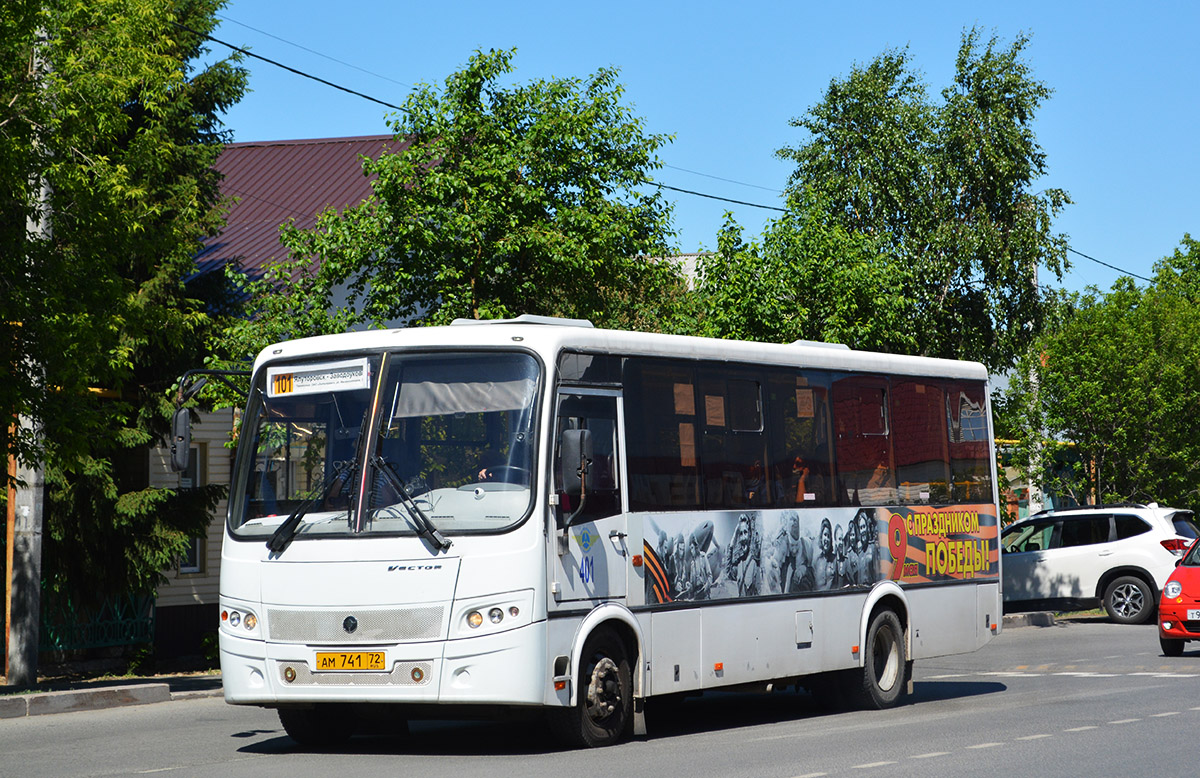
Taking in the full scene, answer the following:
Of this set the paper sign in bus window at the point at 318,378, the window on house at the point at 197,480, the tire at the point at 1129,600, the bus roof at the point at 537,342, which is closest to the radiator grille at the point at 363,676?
the paper sign in bus window at the point at 318,378

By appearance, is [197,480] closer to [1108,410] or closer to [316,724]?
[316,724]

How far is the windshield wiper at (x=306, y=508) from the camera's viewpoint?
426 inches

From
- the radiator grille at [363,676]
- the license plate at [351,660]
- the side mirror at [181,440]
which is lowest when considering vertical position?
the radiator grille at [363,676]

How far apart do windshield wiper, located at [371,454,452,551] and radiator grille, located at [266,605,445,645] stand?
1.45 ft

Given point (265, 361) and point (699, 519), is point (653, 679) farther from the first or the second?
point (265, 361)

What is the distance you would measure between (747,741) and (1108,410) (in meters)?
22.7

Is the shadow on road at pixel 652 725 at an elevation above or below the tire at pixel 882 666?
below

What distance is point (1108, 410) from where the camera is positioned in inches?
1267

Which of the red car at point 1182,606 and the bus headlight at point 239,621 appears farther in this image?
the red car at point 1182,606

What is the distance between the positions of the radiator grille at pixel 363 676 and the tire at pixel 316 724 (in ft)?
2.44

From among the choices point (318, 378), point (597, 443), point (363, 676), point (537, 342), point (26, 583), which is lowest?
point (363, 676)

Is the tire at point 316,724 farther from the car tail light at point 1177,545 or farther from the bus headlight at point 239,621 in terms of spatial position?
the car tail light at point 1177,545

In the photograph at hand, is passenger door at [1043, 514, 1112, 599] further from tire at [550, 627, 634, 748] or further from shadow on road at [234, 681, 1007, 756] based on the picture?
tire at [550, 627, 634, 748]

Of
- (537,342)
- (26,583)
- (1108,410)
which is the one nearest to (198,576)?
(26,583)
